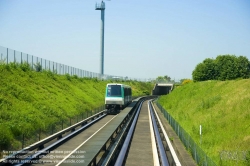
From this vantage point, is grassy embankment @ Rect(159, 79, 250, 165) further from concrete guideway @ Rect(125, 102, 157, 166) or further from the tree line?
the tree line

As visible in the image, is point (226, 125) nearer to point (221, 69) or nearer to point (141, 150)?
point (141, 150)

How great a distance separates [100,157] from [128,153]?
1946 millimetres

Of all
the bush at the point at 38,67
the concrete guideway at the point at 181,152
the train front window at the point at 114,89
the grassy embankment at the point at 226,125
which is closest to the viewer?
the concrete guideway at the point at 181,152

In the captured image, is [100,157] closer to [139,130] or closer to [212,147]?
[212,147]

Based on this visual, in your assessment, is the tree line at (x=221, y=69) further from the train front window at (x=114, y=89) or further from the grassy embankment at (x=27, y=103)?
the train front window at (x=114, y=89)

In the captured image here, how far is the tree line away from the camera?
85.4 metres

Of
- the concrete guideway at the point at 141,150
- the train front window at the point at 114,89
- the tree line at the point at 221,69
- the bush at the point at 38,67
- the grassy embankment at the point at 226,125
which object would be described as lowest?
the concrete guideway at the point at 141,150

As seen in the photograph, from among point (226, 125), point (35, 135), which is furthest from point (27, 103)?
point (226, 125)

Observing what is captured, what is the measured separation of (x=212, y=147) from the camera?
20.2 meters

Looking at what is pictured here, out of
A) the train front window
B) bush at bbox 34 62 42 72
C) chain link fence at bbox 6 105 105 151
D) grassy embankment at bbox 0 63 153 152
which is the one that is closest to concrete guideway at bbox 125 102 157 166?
chain link fence at bbox 6 105 105 151

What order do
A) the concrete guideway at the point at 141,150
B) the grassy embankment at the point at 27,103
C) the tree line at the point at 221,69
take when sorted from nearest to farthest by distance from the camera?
the concrete guideway at the point at 141,150 → the grassy embankment at the point at 27,103 → the tree line at the point at 221,69

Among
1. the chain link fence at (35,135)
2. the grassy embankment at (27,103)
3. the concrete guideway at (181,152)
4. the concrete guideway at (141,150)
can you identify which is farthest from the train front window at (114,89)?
the concrete guideway at (181,152)

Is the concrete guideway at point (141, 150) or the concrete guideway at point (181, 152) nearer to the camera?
the concrete guideway at point (181, 152)

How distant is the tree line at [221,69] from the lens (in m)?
85.4
